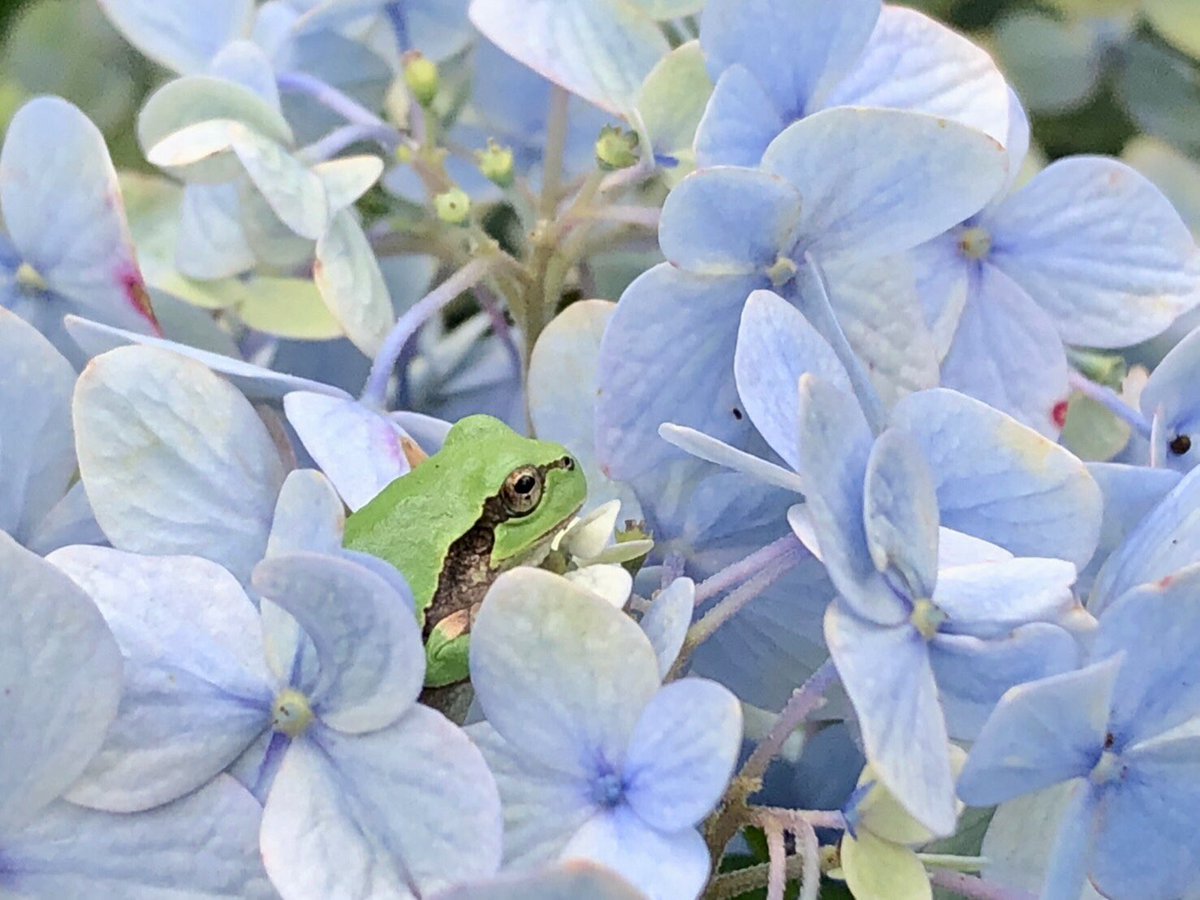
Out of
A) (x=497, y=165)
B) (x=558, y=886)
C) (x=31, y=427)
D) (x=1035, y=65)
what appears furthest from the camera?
(x=1035, y=65)

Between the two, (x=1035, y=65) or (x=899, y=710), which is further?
(x=1035, y=65)

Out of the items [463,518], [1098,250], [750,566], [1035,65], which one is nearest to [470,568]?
[463,518]

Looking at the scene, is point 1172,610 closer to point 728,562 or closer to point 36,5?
point 728,562

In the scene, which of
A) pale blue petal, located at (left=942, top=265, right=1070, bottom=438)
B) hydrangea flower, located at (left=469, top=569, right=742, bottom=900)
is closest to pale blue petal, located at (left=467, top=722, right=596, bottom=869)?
hydrangea flower, located at (left=469, top=569, right=742, bottom=900)

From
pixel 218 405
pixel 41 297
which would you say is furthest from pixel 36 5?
pixel 218 405

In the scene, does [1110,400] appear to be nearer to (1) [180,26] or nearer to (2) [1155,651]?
(2) [1155,651]

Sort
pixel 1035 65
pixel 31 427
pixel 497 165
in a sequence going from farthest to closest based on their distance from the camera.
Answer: pixel 1035 65 → pixel 497 165 → pixel 31 427

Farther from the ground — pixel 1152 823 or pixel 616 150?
pixel 616 150

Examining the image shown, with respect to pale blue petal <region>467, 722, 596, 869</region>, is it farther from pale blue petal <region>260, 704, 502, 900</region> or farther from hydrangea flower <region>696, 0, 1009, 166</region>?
hydrangea flower <region>696, 0, 1009, 166</region>
